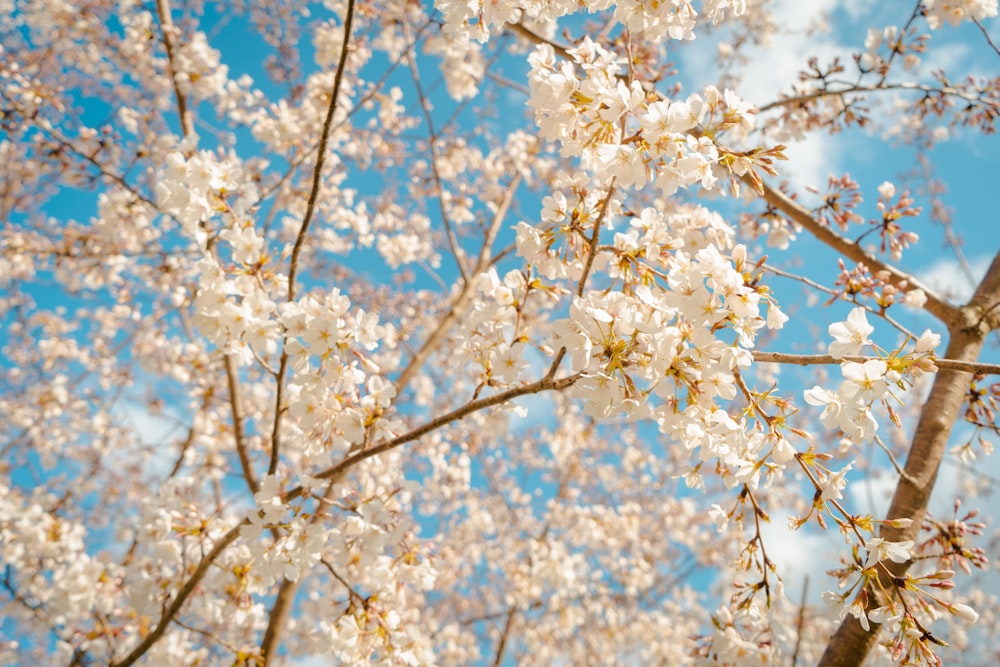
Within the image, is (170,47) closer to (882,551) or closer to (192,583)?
(192,583)

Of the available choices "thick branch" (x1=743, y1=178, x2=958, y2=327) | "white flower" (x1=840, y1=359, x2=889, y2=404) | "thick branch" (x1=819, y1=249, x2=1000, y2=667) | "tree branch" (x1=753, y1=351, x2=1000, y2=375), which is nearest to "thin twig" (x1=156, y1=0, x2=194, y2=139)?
"thick branch" (x1=743, y1=178, x2=958, y2=327)

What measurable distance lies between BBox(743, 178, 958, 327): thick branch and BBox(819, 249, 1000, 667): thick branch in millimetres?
109

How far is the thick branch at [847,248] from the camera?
256 centimetres

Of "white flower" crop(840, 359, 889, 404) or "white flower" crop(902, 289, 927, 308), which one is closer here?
"white flower" crop(840, 359, 889, 404)

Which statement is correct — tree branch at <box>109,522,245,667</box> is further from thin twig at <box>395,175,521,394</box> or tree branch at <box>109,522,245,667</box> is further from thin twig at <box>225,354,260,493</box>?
thin twig at <box>395,175,521,394</box>

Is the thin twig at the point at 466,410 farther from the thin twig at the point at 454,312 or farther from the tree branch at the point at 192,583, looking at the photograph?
the thin twig at the point at 454,312

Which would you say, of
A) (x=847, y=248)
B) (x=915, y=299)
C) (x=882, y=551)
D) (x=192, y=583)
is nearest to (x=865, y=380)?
(x=882, y=551)

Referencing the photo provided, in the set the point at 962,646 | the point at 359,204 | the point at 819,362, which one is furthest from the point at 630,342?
the point at 962,646

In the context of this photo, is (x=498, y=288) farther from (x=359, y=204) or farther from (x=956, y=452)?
(x=359, y=204)

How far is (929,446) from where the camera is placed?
2285mm

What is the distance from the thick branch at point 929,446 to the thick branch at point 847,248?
109 mm

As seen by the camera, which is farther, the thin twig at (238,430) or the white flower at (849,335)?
the thin twig at (238,430)

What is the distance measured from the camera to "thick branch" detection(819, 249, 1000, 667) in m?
2.04

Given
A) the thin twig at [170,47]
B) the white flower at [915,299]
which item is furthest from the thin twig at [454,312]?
the white flower at [915,299]
